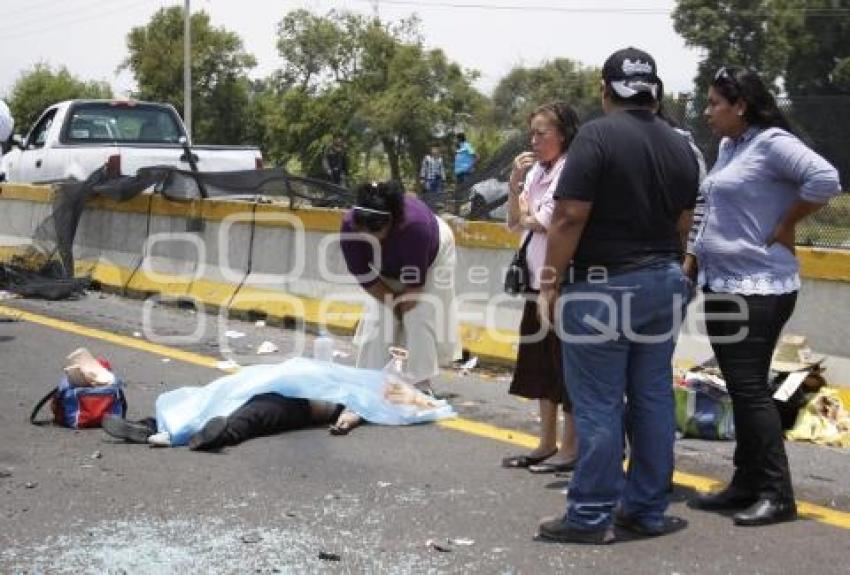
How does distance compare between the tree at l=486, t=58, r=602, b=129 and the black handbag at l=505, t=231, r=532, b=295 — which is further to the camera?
the tree at l=486, t=58, r=602, b=129

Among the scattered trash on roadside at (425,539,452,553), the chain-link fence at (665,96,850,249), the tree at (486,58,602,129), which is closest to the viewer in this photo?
the scattered trash on roadside at (425,539,452,553)

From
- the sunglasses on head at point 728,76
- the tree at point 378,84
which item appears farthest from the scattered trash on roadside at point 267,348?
the tree at point 378,84

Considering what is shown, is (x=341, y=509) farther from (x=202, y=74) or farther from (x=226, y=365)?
(x=202, y=74)

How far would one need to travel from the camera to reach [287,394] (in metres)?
6.70

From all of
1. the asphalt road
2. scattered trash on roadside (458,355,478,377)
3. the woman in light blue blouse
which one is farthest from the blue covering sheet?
the woman in light blue blouse

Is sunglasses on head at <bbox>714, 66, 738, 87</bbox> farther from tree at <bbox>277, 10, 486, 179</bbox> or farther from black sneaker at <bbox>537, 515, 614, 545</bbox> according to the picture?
tree at <bbox>277, 10, 486, 179</bbox>

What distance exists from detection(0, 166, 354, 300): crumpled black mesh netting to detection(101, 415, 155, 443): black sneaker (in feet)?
14.9

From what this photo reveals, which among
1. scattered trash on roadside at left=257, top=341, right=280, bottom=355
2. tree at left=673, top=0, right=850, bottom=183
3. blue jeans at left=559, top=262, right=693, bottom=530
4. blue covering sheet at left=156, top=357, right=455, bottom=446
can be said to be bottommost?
scattered trash on roadside at left=257, top=341, right=280, bottom=355

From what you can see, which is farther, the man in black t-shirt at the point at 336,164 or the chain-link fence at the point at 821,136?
the man in black t-shirt at the point at 336,164

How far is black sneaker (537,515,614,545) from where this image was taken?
488cm

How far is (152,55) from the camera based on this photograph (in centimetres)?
5853

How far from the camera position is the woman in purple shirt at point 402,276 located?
23.0 ft

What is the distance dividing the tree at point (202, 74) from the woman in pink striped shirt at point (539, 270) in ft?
169

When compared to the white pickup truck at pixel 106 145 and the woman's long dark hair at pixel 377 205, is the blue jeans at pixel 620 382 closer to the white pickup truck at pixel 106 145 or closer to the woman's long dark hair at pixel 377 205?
the woman's long dark hair at pixel 377 205
